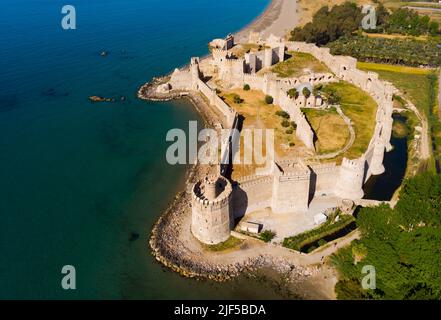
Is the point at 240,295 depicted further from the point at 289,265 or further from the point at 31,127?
the point at 31,127

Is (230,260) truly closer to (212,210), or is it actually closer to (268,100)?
(212,210)

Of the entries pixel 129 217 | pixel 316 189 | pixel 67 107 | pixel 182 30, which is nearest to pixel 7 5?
pixel 182 30

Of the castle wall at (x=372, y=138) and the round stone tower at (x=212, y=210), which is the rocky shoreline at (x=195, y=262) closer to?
the round stone tower at (x=212, y=210)

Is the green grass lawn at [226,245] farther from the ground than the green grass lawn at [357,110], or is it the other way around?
the green grass lawn at [357,110]

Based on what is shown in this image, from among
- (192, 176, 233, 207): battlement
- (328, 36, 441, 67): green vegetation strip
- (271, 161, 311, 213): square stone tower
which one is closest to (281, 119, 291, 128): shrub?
(271, 161, 311, 213): square stone tower

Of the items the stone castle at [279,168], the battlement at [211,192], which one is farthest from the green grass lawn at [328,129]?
the battlement at [211,192]

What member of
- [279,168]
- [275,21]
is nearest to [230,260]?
[279,168]
